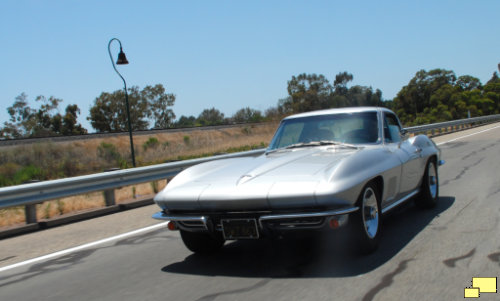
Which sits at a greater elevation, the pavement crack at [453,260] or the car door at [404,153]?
the car door at [404,153]

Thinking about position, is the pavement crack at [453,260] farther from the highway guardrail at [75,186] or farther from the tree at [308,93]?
the tree at [308,93]

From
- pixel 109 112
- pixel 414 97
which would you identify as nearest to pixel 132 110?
pixel 109 112

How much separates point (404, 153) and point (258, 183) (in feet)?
7.66

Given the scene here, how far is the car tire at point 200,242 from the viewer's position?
5184mm

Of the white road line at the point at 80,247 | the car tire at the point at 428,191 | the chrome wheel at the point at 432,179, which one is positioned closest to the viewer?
the white road line at the point at 80,247

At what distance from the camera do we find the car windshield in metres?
5.91

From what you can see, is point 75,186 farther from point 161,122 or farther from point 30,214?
point 161,122

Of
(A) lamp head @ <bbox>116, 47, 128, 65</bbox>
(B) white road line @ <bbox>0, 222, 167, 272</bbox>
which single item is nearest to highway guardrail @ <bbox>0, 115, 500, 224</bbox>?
(B) white road line @ <bbox>0, 222, 167, 272</bbox>

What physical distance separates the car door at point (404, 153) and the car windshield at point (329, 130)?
241mm

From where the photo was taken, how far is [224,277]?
446 cm

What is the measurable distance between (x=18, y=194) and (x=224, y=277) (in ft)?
15.5

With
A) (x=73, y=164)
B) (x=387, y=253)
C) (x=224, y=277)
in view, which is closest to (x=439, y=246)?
(x=387, y=253)

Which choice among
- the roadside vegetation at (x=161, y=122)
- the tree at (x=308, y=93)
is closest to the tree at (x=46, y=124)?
the roadside vegetation at (x=161, y=122)

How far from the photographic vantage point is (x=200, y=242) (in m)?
5.23
